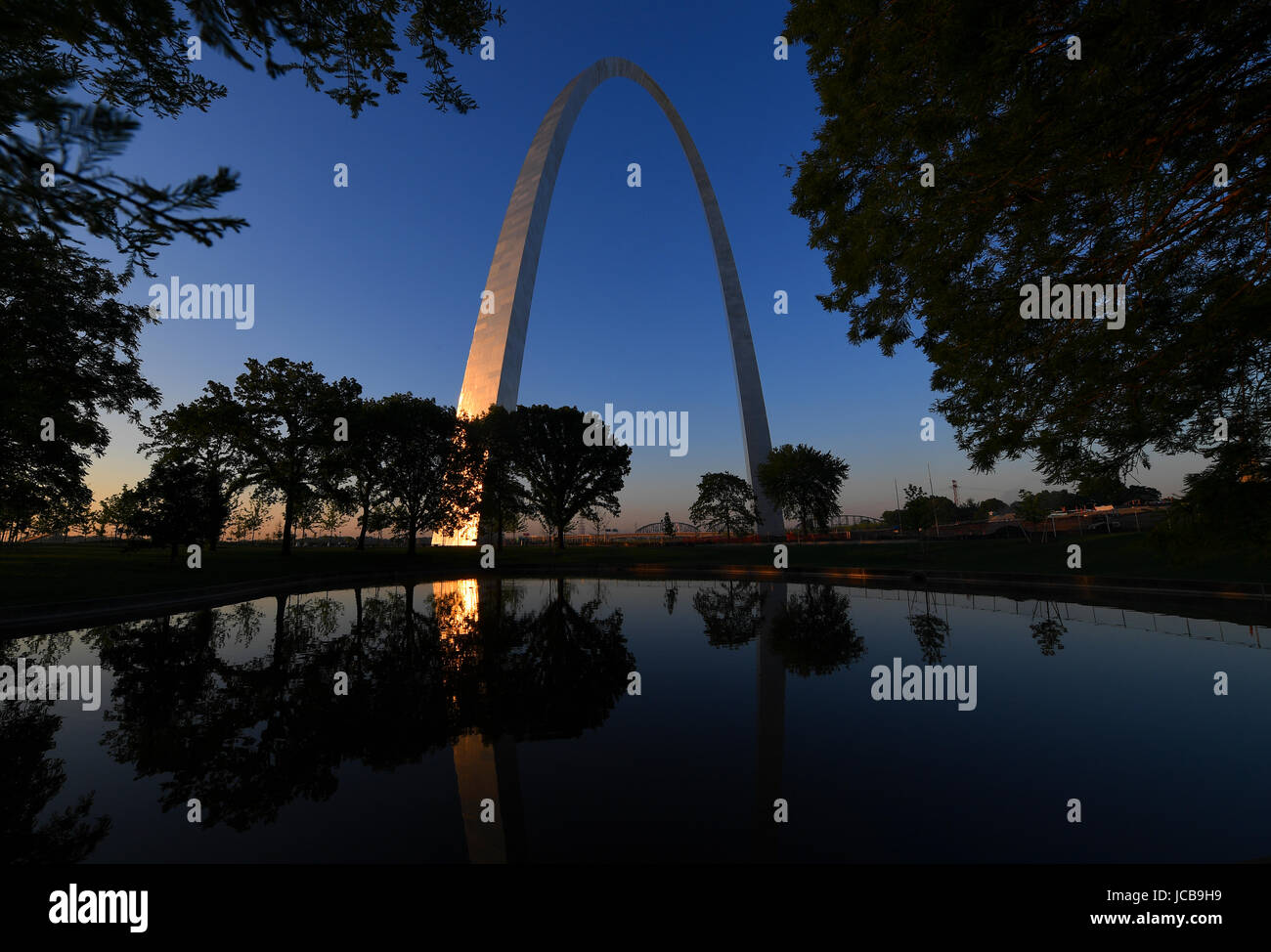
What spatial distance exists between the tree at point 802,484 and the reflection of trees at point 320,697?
41.9 metres

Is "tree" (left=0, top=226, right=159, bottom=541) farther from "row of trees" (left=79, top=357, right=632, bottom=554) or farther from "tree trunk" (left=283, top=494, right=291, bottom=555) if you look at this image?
"tree trunk" (left=283, top=494, right=291, bottom=555)

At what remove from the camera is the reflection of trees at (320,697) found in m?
5.01

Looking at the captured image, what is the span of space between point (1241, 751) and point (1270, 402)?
12.2 ft

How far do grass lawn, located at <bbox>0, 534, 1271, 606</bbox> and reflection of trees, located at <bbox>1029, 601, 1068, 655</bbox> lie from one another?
257cm

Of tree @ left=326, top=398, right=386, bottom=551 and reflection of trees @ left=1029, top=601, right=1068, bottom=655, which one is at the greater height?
tree @ left=326, top=398, right=386, bottom=551

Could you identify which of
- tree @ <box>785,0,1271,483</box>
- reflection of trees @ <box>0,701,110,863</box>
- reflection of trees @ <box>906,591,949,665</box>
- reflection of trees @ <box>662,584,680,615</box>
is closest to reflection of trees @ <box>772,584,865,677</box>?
reflection of trees @ <box>906,591,949,665</box>

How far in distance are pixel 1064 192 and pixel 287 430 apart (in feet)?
131

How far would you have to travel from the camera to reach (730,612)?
15.8 metres

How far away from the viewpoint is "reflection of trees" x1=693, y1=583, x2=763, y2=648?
38.2 feet

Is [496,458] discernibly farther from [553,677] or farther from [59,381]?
[553,677]

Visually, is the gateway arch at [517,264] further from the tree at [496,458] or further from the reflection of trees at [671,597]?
the reflection of trees at [671,597]

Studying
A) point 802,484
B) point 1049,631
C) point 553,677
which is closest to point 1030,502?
point 802,484
